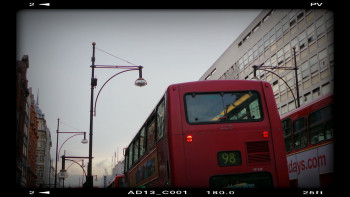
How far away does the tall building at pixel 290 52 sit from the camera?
3491 centimetres

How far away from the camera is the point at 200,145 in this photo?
7.65 m

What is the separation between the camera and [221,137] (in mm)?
7688

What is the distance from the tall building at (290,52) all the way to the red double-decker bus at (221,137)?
2266 centimetres

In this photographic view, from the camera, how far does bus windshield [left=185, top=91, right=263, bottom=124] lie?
795cm

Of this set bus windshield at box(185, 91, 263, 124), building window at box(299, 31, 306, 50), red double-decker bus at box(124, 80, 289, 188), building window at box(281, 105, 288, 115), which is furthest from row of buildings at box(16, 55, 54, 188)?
building window at box(299, 31, 306, 50)

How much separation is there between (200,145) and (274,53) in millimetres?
38444

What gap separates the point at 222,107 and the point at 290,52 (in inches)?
1364

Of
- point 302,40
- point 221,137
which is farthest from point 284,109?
point 221,137

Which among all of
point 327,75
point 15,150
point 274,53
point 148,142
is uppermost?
point 274,53

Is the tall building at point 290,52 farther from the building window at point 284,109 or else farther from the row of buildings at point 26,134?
the row of buildings at point 26,134

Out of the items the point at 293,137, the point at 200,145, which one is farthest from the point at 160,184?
the point at 293,137

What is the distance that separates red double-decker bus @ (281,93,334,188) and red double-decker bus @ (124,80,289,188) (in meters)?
2.23

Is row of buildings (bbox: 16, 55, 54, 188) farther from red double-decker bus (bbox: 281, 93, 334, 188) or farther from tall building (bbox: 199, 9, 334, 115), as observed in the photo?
tall building (bbox: 199, 9, 334, 115)
